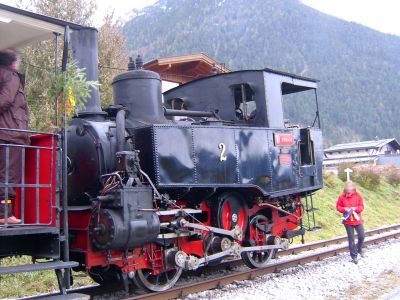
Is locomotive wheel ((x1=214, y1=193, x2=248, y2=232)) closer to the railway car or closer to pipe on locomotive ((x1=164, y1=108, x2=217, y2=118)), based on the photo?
the railway car

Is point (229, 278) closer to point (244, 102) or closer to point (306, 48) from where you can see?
point (244, 102)

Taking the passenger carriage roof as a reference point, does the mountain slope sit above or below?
above

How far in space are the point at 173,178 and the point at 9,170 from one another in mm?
2213

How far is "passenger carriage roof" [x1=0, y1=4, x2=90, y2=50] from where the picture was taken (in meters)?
4.22

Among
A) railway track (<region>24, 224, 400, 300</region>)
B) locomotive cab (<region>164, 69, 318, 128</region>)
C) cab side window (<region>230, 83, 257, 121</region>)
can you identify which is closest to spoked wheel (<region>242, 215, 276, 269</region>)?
railway track (<region>24, 224, 400, 300</region>)

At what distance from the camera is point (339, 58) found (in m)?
117

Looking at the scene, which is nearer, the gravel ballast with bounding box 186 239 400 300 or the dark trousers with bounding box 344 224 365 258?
the gravel ballast with bounding box 186 239 400 300

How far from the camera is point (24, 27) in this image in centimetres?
460

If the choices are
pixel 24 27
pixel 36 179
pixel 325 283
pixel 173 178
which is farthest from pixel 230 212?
pixel 24 27

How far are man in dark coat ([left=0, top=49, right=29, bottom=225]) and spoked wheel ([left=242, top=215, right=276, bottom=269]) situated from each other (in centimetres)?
411

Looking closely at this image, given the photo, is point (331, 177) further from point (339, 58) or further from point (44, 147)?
point (339, 58)

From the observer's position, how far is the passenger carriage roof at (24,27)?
13.9ft

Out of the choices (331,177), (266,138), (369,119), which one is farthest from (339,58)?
(266,138)

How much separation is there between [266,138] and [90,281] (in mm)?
3525
